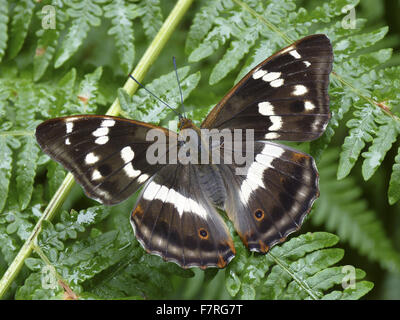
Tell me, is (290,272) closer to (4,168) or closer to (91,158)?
(91,158)

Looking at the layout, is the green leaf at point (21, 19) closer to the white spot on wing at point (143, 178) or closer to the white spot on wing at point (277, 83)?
the white spot on wing at point (143, 178)

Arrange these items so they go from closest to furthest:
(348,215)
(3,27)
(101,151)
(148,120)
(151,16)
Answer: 1. (101,151)
2. (148,120)
3. (3,27)
4. (151,16)
5. (348,215)

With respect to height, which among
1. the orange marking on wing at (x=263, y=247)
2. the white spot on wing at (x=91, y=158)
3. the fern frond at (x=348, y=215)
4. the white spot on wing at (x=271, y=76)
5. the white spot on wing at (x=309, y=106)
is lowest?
the fern frond at (x=348, y=215)

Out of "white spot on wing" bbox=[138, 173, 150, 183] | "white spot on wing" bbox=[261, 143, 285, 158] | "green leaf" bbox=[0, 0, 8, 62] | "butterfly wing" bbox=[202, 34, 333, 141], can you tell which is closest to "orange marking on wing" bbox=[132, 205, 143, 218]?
"white spot on wing" bbox=[138, 173, 150, 183]

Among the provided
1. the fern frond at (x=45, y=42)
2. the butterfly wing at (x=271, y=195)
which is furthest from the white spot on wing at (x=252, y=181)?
the fern frond at (x=45, y=42)

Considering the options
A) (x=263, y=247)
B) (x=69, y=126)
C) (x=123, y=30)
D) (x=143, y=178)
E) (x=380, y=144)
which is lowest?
(x=263, y=247)

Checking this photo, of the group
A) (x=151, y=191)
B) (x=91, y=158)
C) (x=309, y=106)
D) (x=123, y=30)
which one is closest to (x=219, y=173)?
(x=151, y=191)

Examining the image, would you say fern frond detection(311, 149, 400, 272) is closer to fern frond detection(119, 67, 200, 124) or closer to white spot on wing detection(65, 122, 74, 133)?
fern frond detection(119, 67, 200, 124)
